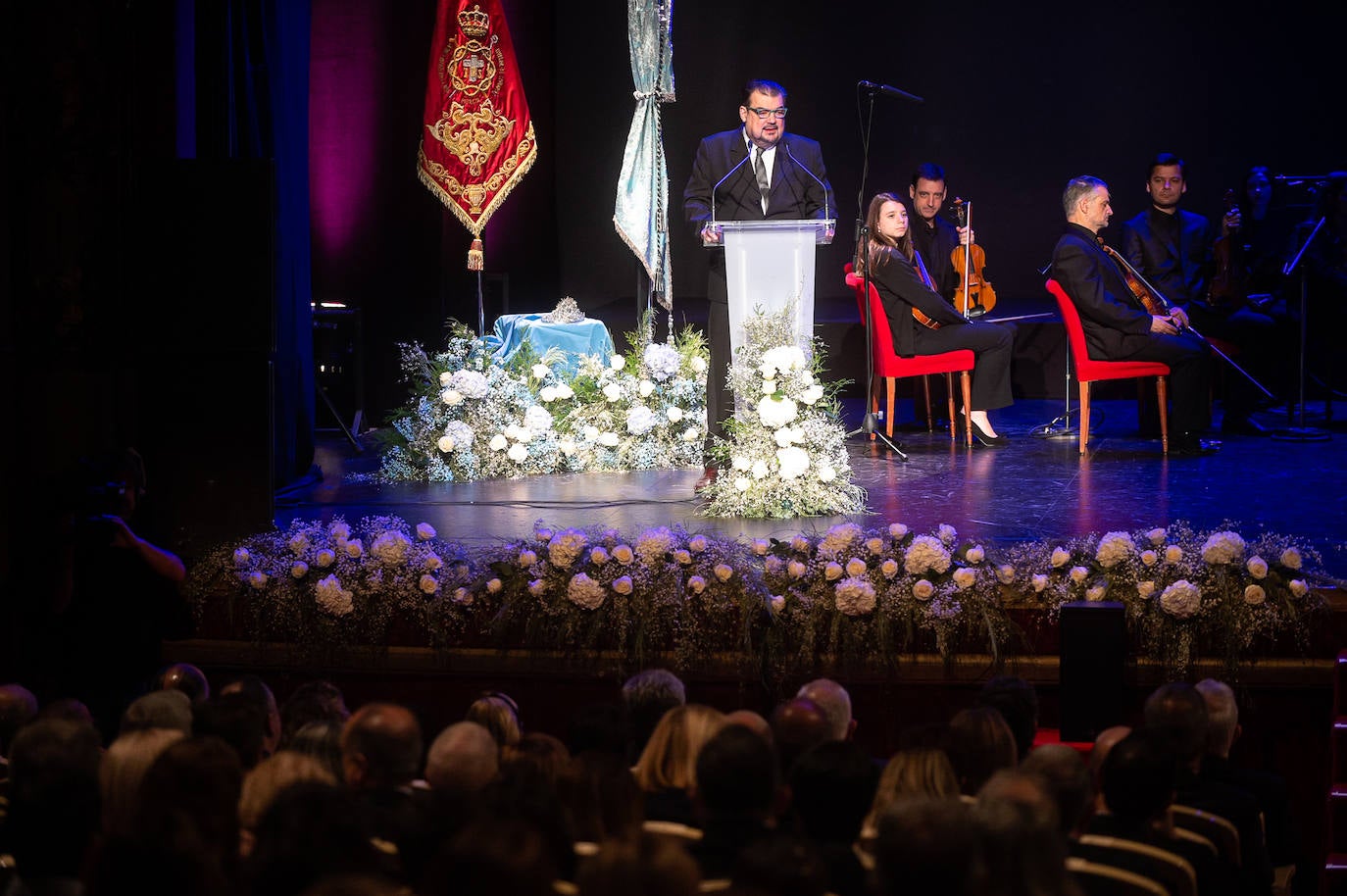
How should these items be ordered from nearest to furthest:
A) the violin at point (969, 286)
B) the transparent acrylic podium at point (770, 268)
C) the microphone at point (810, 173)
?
the transparent acrylic podium at point (770, 268), the microphone at point (810, 173), the violin at point (969, 286)

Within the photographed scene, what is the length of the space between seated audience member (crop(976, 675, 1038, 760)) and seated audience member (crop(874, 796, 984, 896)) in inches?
42.7

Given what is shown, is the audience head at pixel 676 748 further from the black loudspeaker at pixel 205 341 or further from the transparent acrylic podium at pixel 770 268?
the transparent acrylic podium at pixel 770 268

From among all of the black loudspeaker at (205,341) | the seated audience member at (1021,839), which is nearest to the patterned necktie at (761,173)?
the black loudspeaker at (205,341)

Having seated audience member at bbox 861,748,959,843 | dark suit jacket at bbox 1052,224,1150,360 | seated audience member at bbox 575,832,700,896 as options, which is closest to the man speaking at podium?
dark suit jacket at bbox 1052,224,1150,360

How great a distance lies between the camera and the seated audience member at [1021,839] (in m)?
1.73

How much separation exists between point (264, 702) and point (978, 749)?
1.41 metres

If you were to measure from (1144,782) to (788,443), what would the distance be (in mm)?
3083

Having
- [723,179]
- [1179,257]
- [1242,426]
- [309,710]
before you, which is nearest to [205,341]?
A: [309,710]

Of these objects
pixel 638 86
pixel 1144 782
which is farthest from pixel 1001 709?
pixel 638 86

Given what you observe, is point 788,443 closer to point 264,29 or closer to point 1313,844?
point 1313,844

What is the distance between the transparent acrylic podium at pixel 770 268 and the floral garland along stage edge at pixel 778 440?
1.9 inches

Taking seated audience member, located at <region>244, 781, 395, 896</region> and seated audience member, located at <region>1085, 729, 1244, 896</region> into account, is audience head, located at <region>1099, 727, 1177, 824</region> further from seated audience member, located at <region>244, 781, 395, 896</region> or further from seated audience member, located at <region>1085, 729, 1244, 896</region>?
seated audience member, located at <region>244, 781, 395, 896</region>

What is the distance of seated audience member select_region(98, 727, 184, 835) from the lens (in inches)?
92.5

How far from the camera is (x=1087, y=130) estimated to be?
10289 millimetres
